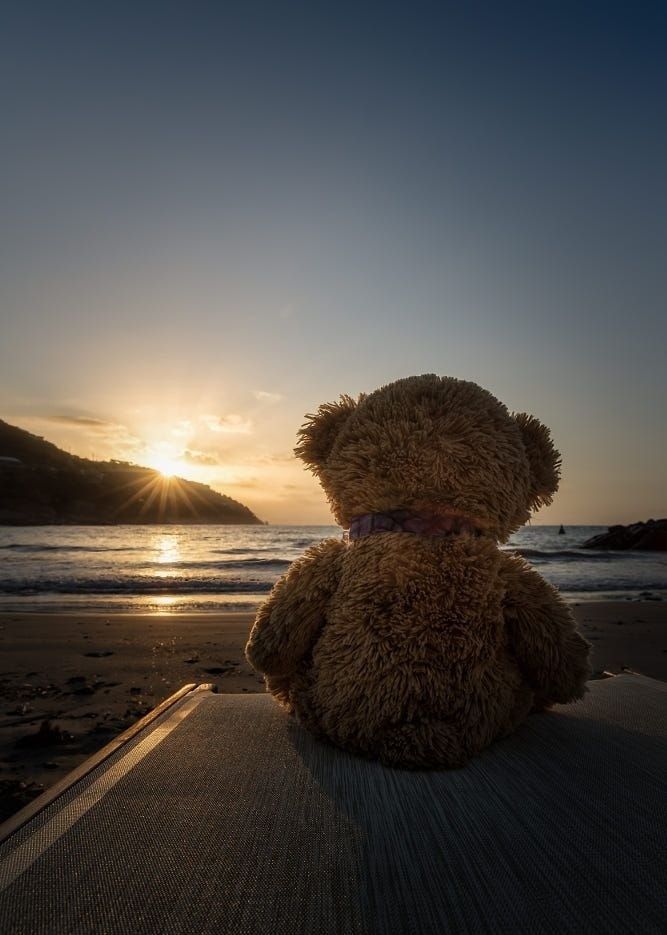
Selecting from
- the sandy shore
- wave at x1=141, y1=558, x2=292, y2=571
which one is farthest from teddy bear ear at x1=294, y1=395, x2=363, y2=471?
wave at x1=141, y1=558, x2=292, y2=571

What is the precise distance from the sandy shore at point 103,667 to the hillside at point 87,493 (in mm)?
46218

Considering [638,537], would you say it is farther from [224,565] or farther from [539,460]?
[539,460]

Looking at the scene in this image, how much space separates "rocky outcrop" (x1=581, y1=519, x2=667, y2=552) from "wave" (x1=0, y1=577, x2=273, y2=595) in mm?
21338

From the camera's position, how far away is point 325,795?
129cm

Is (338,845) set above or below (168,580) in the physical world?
above

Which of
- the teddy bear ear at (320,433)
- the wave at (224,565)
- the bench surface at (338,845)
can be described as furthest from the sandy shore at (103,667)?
the wave at (224,565)

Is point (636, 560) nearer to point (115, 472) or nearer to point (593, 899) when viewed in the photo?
point (593, 899)

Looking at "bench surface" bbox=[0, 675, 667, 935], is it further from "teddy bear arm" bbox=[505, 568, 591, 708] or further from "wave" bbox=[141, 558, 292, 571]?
"wave" bbox=[141, 558, 292, 571]

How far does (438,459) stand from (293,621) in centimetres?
73

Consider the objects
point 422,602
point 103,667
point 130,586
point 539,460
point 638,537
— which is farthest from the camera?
point 638,537

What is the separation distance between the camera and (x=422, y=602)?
1557 millimetres

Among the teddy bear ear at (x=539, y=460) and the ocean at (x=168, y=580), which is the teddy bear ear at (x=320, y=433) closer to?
the teddy bear ear at (x=539, y=460)

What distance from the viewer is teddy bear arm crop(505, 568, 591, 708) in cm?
166

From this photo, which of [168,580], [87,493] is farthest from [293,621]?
[87,493]
